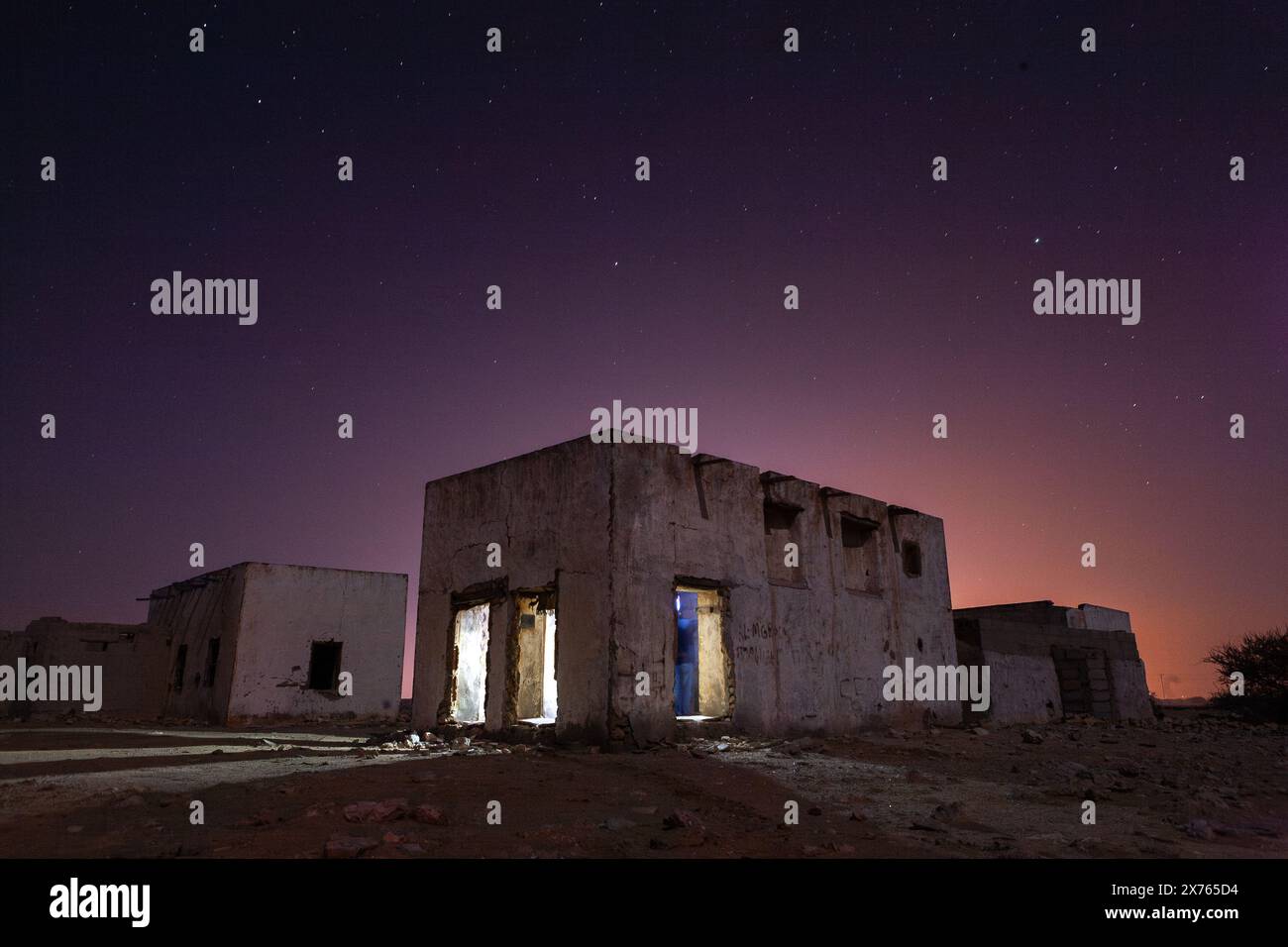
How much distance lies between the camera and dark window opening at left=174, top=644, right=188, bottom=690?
23.0 m

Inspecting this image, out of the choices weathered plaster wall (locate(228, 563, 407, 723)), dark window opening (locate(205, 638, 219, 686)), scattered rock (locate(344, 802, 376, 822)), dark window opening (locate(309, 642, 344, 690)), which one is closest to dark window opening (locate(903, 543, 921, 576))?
scattered rock (locate(344, 802, 376, 822))

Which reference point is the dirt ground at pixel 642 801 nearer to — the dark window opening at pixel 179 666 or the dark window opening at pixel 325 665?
the dark window opening at pixel 325 665

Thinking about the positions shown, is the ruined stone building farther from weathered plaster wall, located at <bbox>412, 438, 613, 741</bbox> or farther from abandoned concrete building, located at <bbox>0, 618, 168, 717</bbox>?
weathered plaster wall, located at <bbox>412, 438, 613, 741</bbox>

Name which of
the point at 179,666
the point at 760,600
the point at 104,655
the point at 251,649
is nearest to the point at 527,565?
the point at 760,600

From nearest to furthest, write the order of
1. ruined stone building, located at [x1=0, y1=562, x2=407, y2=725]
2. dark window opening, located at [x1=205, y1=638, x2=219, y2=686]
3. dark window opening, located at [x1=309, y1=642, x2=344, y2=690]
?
1. ruined stone building, located at [x1=0, y1=562, x2=407, y2=725]
2. dark window opening, located at [x1=205, y1=638, x2=219, y2=686]
3. dark window opening, located at [x1=309, y1=642, x2=344, y2=690]

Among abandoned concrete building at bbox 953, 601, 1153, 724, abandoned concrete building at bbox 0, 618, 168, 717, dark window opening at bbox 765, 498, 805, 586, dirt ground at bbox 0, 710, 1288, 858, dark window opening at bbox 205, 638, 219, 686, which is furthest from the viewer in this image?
abandoned concrete building at bbox 0, 618, 168, 717

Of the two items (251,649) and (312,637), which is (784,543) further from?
(251,649)

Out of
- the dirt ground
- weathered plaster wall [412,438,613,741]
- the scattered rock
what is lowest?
the dirt ground

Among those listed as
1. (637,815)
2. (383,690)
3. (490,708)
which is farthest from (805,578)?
(383,690)

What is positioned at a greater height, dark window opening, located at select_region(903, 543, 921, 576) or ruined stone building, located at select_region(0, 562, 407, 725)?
dark window opening, located at select_region(903, 543, 921, 576)

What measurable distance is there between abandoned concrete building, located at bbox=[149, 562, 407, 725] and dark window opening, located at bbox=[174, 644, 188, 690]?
1.2 inches

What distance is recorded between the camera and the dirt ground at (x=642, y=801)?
456 cm

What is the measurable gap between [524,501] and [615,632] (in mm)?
2849
